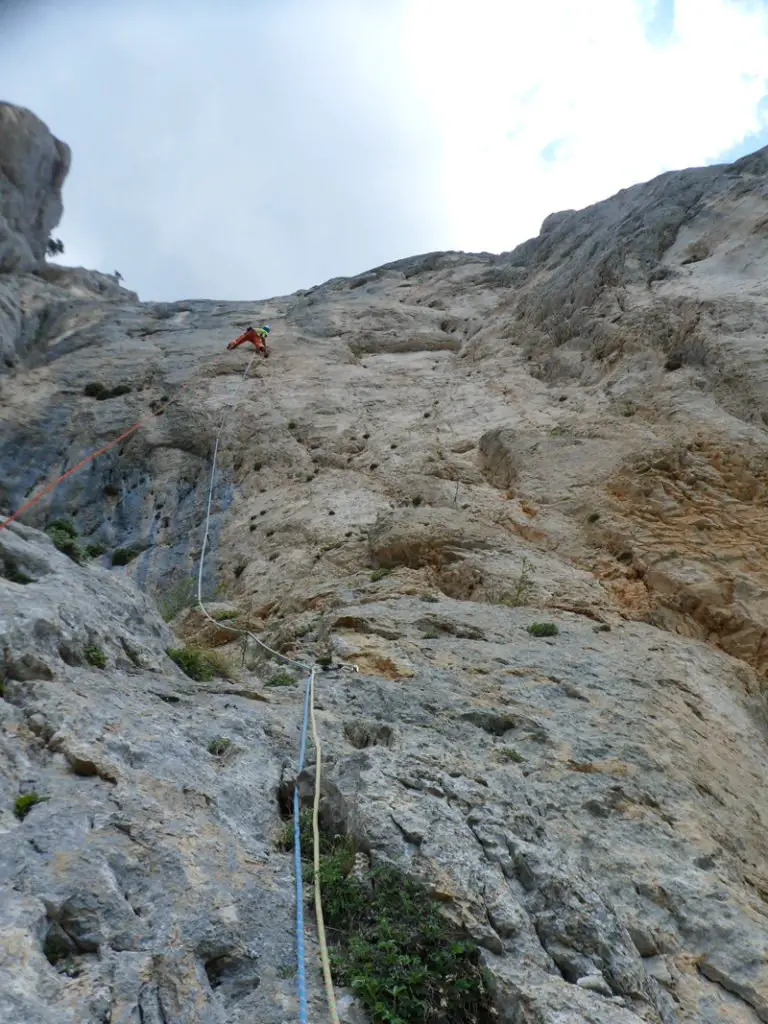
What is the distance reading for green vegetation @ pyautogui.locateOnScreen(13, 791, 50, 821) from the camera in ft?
20.2

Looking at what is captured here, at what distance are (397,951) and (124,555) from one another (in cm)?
1735

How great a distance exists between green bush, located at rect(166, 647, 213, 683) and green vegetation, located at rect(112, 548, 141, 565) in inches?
411

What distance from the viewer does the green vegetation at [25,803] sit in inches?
243

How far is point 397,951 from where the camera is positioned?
586cm

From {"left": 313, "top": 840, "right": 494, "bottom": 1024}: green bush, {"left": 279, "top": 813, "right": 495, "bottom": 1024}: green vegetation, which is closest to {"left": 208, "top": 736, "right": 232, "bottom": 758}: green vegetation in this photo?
{"left": 279, "top": 813, "right": 495, "bottom": 1024}: green vegetation

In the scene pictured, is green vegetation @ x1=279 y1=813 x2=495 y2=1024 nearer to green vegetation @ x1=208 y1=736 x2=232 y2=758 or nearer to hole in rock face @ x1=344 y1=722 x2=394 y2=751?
green vegetation @ x1=208 y1=736 x2=232 y2=758

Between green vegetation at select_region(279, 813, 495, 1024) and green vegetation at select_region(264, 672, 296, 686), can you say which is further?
green vegetation at select_region(264, 672, 296, 686)

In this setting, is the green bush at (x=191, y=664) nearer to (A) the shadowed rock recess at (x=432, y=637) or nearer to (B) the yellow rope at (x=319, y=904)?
(A) the shadowed rock recess at (x=432, y=637)

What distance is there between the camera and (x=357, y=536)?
18.2m

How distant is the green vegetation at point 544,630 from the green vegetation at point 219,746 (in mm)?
6235

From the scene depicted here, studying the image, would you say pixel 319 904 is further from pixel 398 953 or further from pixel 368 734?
pixel 368 734

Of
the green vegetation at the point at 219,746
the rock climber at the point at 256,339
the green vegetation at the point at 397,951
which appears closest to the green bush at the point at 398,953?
the green vegetation at the point at 397,951

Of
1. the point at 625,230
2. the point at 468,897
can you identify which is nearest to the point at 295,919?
the point at 468,897

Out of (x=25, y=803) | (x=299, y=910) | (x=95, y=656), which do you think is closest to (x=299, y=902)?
(x=299, y=910)
